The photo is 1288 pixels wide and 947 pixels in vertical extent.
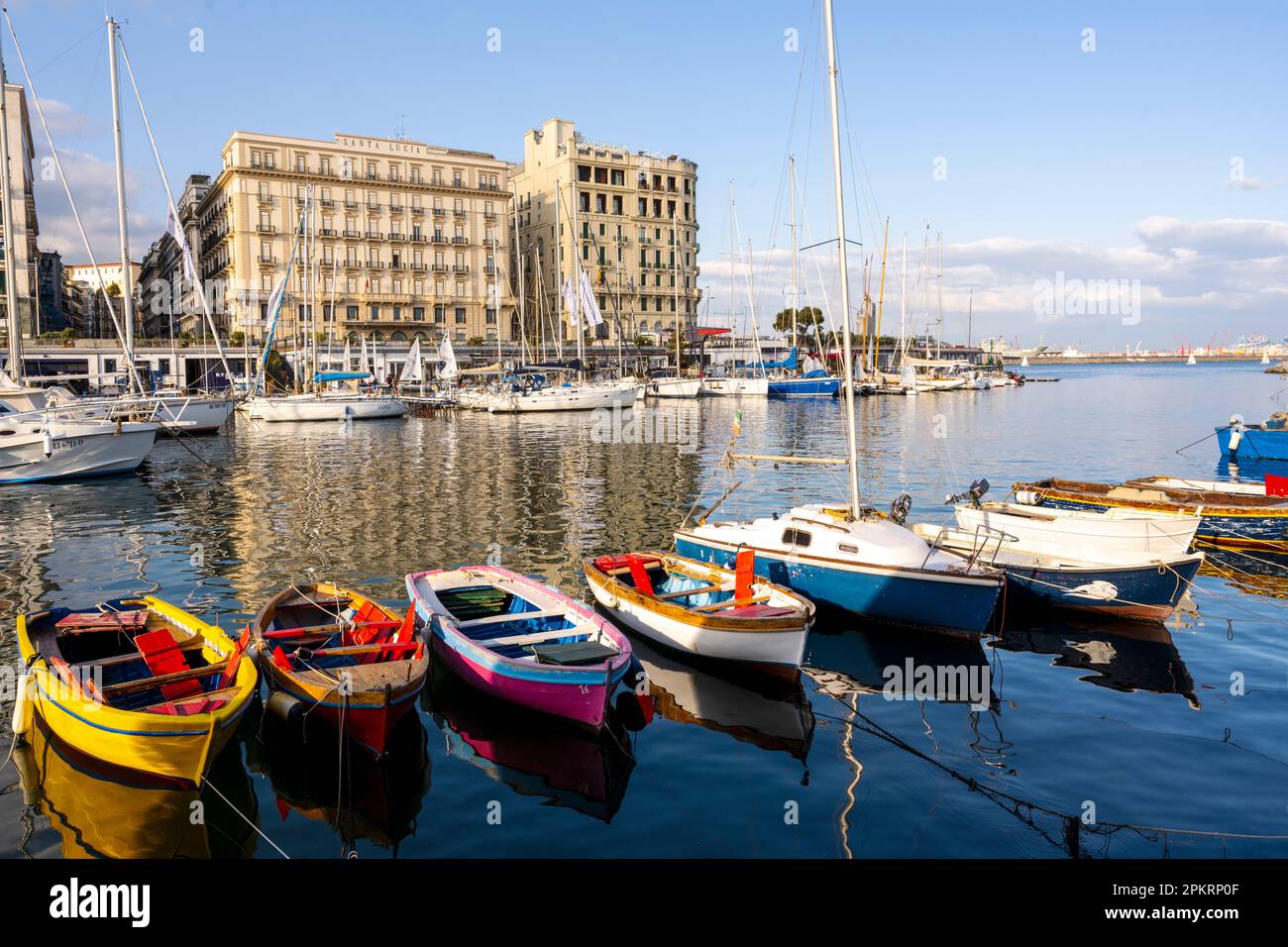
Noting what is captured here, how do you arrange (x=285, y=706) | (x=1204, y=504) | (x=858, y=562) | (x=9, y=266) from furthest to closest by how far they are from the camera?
Result: (x=9, y=266) < (x=1204, y=504) < (x=858, y=562) < (x=285, y=706)

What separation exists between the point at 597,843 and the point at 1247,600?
16.8m

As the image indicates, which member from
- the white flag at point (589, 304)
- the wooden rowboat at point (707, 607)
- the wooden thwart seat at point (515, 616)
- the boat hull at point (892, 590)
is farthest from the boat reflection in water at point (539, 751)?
the white flag at point (589, 304)

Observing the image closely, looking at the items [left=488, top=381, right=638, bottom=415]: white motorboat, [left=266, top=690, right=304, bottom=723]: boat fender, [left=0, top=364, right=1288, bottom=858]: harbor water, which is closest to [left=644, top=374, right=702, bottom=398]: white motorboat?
[left=488, top=381, right=638, bottom=415]: white motorboat

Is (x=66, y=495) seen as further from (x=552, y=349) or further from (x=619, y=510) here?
(x=552, y=349)

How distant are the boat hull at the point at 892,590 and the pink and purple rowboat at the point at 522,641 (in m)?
4.75

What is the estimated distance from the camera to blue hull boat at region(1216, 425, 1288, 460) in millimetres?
40000

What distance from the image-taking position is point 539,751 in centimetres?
1188

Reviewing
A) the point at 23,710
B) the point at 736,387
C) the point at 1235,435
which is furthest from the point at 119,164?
the point at 736,387

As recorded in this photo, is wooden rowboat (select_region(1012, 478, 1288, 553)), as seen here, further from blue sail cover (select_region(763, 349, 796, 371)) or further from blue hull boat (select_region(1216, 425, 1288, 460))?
blue sail cover (select_region(763, 349, 796, 371))

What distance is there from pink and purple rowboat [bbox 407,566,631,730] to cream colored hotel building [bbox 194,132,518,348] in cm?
8767

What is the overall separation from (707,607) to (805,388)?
8345 cm

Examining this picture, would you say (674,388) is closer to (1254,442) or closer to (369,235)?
(369,235)
